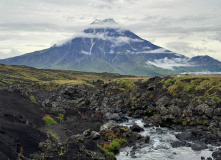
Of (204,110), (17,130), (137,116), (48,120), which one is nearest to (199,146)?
(204,110)

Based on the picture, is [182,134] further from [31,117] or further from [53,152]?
[31,117]

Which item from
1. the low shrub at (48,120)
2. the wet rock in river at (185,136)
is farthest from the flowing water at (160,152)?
the low shrub at (48,120)

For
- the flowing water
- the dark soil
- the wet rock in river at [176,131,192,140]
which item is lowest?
the flowing water

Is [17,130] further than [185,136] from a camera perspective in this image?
No

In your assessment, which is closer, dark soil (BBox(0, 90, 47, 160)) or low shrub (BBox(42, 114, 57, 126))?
dark soil (BBox(0, 90, 47, 160))

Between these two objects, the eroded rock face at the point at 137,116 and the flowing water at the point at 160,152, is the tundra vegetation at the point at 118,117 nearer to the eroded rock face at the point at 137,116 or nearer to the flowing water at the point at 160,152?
the eroded rock face at the point at 137,116

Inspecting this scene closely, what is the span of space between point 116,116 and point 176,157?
28.0 metres

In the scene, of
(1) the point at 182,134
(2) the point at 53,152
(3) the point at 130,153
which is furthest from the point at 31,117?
(1) the point at 182,134

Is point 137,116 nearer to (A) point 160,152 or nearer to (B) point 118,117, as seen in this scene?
(B) point 118,117

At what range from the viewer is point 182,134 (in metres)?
39.4

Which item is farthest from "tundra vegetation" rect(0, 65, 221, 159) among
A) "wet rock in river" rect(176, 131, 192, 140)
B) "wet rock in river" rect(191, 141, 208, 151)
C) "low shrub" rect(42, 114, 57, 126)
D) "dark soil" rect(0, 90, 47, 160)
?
"wet rock in river" rect(191, 141, 208, 151)

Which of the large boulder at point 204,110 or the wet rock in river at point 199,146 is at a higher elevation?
the large boulder at point 204,110

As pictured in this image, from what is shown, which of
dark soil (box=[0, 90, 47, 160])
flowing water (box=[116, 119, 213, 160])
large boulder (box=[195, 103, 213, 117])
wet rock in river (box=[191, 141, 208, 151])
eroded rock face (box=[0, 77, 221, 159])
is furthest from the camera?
large boulder (box=[195, 103, 213, 117])

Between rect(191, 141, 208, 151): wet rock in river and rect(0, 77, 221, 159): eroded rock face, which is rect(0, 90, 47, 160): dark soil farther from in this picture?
rect(191, 141, 208, 151): wet rock in river
